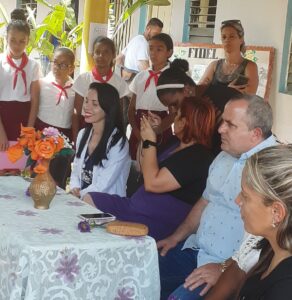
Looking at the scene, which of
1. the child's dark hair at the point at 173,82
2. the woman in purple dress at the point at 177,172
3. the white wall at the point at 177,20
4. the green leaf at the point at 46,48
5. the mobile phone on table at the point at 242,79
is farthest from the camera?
the green leaf at the point at 46,48

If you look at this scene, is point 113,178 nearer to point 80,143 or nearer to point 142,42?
point 80,143

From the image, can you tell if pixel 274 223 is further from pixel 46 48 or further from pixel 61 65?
pixel 46 48

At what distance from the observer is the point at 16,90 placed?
4.95 meters

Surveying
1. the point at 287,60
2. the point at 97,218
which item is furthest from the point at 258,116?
the point at 287,60

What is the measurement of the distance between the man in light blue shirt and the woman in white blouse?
0.91 meters

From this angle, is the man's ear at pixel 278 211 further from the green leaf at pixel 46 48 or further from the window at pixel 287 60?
the green leaf at pixel 46 48

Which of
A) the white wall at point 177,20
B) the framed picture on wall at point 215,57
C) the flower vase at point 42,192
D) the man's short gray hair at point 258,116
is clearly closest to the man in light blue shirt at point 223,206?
the man's short gray hair at point 258,116

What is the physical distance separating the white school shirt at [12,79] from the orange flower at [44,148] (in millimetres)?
2339

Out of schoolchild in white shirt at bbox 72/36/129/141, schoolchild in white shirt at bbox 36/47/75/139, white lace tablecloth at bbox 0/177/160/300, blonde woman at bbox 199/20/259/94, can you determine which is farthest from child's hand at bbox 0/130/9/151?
white lace tablecloth at bbox 0/177/160/300

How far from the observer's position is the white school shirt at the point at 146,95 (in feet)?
15.8

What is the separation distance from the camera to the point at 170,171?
294 cm

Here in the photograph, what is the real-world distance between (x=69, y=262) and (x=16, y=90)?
2.99 metres

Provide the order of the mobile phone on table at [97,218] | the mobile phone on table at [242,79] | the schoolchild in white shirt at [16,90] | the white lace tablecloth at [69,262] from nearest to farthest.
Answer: the white lace tablecloth at [69,262] < the mobile phone on table at [97,218] < the mobile phone on table at [242,79] < the schoolchild in white shirt at [16,90]

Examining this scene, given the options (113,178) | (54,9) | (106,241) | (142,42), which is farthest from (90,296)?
Answer: (54,9)
